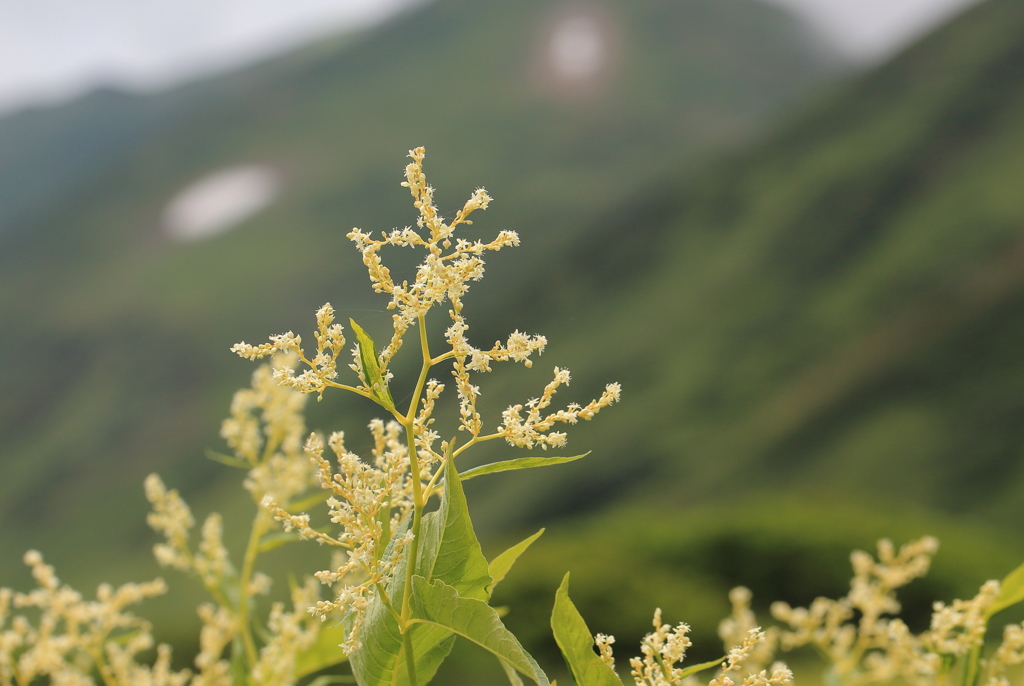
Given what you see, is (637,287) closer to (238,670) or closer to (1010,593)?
(238,670)

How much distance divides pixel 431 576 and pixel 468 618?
107 millimetres

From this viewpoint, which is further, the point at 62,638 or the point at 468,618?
the point at 62,638

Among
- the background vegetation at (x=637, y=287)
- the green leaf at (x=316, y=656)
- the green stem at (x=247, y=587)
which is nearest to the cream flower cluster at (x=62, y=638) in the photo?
the green stem at (x=247, y=587)

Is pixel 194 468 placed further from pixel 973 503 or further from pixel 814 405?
pixel 973 503

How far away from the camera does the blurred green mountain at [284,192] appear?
35.9 m

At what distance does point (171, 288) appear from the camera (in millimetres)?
46719

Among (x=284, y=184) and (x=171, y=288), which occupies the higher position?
(x=284, y=184)

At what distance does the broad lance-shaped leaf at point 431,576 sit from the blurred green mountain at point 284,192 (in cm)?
2790

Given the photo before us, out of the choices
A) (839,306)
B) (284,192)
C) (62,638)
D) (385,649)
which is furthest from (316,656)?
(284,192)

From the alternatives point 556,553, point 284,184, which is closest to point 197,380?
point 284,184

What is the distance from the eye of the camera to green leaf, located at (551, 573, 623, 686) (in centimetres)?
114

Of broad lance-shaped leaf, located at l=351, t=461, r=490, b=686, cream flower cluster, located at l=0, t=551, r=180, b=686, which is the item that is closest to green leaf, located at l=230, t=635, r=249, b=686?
cream flower cluster, located at l=0, t=551, r=180, b=686

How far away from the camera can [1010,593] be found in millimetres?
1387

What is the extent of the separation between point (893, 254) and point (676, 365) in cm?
918
